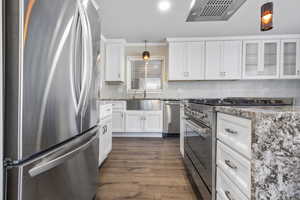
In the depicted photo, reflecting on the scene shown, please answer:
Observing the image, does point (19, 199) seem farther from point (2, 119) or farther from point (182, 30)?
point (182, 30)

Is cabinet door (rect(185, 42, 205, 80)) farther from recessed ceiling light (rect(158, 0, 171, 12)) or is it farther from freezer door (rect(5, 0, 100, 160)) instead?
freezer door (rect(5, 0, 100, 160))

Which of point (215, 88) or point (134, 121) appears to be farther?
point (215, 88)

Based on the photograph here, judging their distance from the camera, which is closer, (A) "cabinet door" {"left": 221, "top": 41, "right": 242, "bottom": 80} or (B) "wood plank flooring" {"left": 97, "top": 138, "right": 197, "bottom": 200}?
(B) "wood plank flooring" {"left": 97, "top": 138, "right": 197, "bottom": 200}

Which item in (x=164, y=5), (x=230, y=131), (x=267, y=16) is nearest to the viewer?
(x=230, y=131)

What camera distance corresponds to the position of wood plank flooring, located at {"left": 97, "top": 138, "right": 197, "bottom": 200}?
5.05 ft

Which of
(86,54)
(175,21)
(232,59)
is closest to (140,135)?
(175,21)

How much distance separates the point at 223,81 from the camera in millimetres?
4164

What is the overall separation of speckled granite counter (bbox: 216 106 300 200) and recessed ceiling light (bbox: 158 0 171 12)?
2.33m

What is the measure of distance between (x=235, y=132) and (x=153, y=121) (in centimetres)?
297

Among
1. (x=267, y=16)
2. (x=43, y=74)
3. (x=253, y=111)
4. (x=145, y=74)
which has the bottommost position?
(x=253, y=111)

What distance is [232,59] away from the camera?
382 cm

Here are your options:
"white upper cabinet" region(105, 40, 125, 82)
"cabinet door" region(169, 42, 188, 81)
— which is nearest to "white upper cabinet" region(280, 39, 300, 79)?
"cabinet door" region(169, 42, 188, 81)

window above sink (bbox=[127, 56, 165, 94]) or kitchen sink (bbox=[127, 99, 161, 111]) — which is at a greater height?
window above sink (bbox=[127, 56, 165, 94])

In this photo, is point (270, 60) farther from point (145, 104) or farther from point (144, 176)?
point (144, 176)
